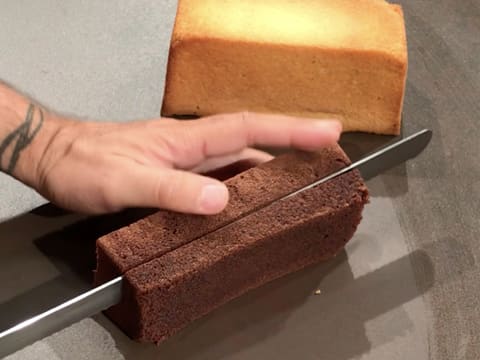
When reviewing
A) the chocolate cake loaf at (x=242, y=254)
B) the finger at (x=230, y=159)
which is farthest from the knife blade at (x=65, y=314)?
the finger at (x=230, y=159)

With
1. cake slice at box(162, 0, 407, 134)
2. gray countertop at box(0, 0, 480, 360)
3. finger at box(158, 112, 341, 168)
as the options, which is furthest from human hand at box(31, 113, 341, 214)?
cake slice at box(162, 0, 407, 134)

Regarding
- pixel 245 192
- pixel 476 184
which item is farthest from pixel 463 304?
pixel 245 192

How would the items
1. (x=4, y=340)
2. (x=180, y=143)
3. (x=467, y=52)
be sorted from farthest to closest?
1. (x=467, y=52)
2. (x=180, y=143)
3. (x=4, y=340)

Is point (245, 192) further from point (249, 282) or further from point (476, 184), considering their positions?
point (476, 184)

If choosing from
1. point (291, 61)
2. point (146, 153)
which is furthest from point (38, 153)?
point (291, 61)

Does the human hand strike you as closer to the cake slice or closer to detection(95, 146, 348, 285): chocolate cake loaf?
detection(95, 146, 348, 285): chocolate cake loaf
